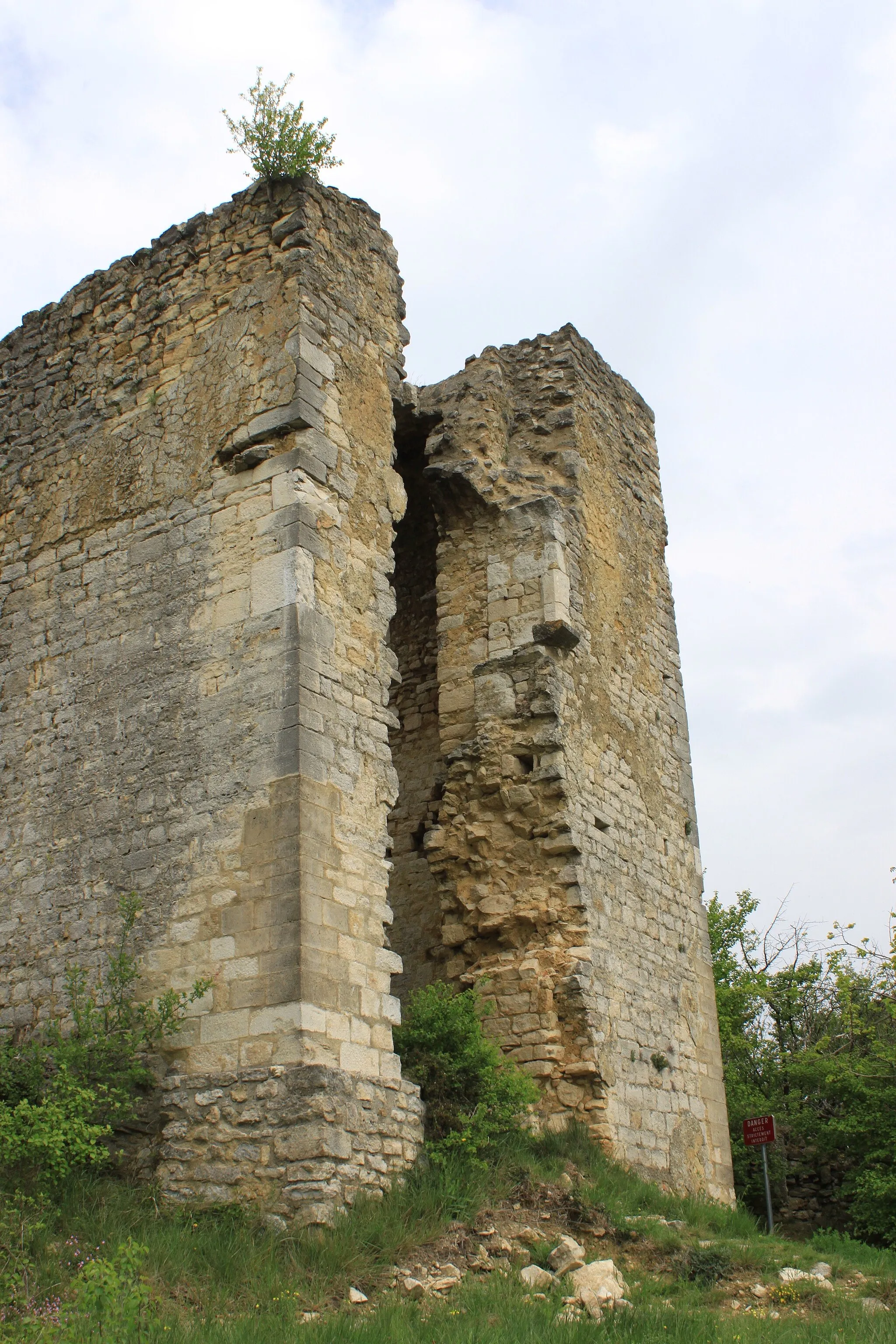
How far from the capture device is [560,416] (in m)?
10.4

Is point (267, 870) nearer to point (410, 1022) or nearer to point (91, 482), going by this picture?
point (410, 1022)

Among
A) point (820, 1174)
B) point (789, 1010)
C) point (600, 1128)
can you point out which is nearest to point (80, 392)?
point (600, 1128)

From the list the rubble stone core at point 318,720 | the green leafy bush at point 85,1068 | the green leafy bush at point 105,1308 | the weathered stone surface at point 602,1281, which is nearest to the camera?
the green leafy bush at point 105,1308

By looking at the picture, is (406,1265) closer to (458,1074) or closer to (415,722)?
(458,1074)

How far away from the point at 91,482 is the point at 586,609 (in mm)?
3769

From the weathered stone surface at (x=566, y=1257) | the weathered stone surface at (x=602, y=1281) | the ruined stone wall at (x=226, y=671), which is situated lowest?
the weathered stone surface at (x=602, y=1281)

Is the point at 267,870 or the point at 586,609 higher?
the point at 586,609

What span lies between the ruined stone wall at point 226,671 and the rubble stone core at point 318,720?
22 millimetres

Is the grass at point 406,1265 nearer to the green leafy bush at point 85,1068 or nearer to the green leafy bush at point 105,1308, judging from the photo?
the green leafy bush at point 105,1308

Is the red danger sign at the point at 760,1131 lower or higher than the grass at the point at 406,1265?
higher

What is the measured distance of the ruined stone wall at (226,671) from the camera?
6.26 meters

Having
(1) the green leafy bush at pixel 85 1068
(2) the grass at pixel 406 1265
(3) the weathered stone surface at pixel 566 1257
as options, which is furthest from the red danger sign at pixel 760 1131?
(1) the green leafy bush at pixel 85 1068

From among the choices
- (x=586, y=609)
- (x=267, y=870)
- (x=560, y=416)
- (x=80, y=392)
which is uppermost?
(x=560, y=416)

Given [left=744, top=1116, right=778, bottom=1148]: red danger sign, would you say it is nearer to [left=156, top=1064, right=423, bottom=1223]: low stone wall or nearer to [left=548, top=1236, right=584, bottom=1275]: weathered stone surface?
[left=548, top=1236, right=584, bottom=1275]: weathered stone surface
